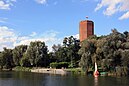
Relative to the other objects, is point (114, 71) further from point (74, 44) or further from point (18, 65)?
point (18, 65)

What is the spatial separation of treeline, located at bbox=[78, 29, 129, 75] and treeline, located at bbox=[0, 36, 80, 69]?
37.3 meters

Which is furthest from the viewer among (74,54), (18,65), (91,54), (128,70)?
(18,65)

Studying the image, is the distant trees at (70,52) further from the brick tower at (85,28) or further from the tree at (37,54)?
the brick tower at (85,28)

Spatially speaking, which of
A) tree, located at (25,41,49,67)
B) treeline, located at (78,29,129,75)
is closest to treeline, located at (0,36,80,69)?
tree, located at (25,41,49,67)

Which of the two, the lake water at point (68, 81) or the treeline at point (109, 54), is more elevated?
the treeline at point (109, 54)

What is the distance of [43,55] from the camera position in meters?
131

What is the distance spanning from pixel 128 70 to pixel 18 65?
79.0 m

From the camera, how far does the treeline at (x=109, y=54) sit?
7525 centimetres

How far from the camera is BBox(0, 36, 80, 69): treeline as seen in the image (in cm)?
12556

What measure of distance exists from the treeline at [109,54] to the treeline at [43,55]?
37278 mm

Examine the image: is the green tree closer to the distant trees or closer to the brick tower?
the distant trees

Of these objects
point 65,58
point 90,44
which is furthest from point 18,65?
point 90,44

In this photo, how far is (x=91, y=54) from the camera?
3201 inches

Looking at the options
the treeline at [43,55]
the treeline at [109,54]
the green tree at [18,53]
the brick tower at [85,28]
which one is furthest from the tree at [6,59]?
the treeline at [109,54]
